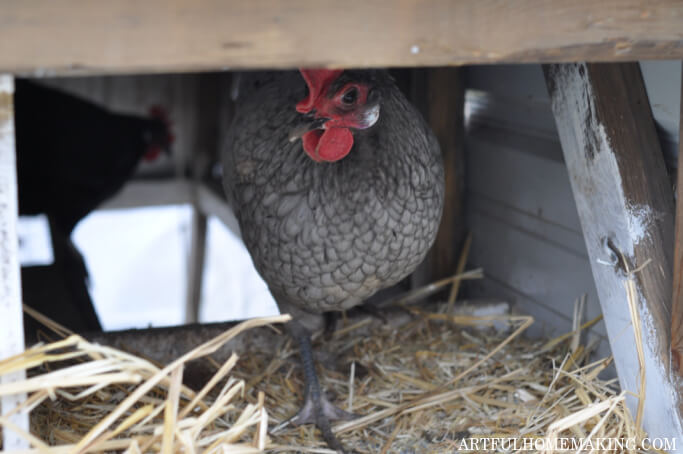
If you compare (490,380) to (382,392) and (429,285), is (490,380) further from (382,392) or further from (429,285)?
(429,285)

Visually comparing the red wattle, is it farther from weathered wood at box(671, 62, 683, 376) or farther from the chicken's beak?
weathered wood at box(671, 62, 683, 376)

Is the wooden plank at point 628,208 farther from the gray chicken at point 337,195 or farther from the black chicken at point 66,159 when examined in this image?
the black chicken at point 66,159

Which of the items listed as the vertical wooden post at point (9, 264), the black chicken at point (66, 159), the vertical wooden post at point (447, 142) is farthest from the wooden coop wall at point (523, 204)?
the black chicken at point (66, 159)

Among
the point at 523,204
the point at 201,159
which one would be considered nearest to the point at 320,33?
the point at 523,204

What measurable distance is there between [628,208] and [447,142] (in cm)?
102

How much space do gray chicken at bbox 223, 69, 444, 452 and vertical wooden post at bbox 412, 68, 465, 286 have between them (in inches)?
24.7

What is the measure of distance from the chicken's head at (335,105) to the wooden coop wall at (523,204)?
2.55ft

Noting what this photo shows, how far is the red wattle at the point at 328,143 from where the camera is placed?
1457mm

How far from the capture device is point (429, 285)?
2473 millimetres

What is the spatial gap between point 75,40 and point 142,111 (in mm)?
4463

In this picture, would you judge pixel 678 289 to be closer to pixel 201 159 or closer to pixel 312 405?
pixel 312 405

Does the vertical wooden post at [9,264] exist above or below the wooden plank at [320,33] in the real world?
below

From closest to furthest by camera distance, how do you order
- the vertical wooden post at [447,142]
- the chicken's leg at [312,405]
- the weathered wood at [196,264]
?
the chicken's leg at [312,405], the vertical wooden post at [447,142], the weathered wood at [196,264]

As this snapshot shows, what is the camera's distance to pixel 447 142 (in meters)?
2.41
